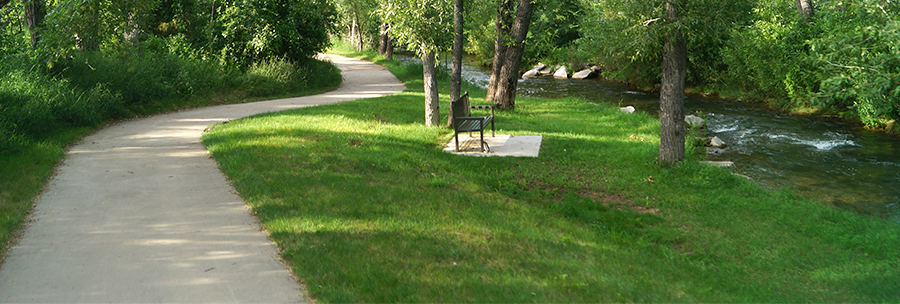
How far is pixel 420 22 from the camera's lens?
1091 centimetres

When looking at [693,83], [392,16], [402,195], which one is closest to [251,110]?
[392,16]

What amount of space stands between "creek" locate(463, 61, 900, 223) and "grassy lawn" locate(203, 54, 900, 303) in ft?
6.31

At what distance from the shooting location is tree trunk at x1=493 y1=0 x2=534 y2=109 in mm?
15047

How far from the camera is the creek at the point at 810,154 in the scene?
9.66 meters

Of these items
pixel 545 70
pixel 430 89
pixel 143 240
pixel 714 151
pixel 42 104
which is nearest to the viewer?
pixel 143 240

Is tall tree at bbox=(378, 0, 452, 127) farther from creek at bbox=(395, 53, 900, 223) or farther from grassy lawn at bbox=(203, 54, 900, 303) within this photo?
creek at bbox=(395, 53, 900, 223)

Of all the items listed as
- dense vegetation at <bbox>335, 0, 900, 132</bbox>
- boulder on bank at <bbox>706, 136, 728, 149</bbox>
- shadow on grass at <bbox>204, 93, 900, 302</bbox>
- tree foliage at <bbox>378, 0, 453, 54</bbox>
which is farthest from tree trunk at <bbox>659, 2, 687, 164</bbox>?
boulder on bank at <bbox>706, 136, 728, 149</bbox>

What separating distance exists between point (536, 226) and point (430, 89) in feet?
20.1

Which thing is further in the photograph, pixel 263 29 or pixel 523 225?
pixel 263 29

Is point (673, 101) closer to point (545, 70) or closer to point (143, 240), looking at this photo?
point (143, 240)

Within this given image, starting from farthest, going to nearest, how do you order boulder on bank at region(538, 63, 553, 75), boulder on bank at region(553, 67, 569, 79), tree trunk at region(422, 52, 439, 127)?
boulder on bank at region(538, 63, 553, 75)
boulder on bank at region(553, 67, 569, 79)
tree trunk at region(422, 52, 439, 127)

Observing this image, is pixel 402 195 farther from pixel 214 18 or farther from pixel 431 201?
pixel 214 18

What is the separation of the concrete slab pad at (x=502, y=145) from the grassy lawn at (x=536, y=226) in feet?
1.12

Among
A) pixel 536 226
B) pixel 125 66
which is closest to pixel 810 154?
pixel 536 226
